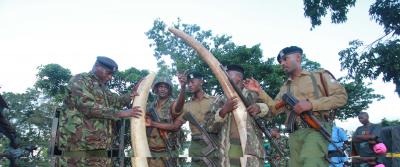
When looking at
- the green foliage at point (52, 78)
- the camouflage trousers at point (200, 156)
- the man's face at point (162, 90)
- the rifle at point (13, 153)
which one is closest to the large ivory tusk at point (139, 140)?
the man's face at point (162, 90)

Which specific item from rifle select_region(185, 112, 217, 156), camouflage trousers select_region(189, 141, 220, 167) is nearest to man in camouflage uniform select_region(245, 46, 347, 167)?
rifle select_region(185, 112, 217, 156)

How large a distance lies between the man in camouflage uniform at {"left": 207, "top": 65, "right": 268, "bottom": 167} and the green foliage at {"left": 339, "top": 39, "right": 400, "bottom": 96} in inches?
330

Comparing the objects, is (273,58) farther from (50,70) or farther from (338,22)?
(50,70)

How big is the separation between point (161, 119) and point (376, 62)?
31.3 feet

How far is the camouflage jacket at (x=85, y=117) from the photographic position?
4270 mm

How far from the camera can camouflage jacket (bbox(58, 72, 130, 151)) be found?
427 cm

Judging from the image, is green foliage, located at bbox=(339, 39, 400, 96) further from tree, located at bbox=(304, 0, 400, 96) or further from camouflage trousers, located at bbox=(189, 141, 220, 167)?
camouflage trousers, located at bbox=(189, 141, 220, 167)

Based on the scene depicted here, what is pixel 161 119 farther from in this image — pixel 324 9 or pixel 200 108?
pixel 324 9

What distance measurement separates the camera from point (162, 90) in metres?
6.17

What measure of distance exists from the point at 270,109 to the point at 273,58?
14.2 meters

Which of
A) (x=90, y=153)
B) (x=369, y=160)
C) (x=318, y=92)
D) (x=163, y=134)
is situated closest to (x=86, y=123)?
(x=90, y=153)

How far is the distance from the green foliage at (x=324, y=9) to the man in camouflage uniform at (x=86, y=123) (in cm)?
975

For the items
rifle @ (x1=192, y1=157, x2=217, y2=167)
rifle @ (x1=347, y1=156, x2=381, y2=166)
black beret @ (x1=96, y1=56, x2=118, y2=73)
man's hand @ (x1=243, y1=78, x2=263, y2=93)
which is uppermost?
black beret @ (x1=96, y1=56, x2=118, y2=73)

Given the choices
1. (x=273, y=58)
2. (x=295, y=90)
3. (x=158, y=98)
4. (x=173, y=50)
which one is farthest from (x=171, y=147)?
(x=173, y=50)
